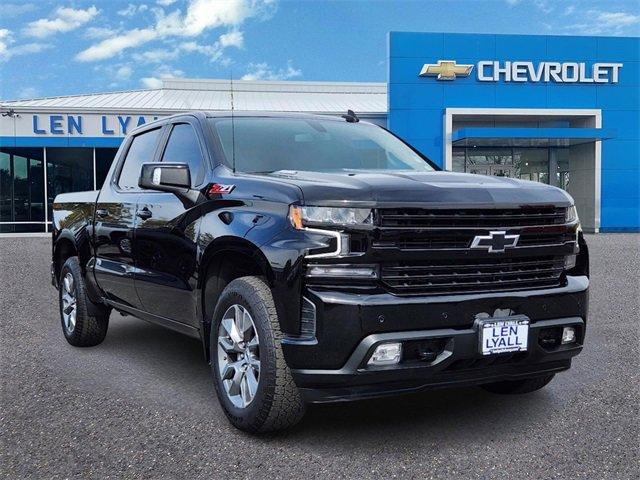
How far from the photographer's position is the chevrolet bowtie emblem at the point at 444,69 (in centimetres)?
2550

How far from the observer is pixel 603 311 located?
7.56m

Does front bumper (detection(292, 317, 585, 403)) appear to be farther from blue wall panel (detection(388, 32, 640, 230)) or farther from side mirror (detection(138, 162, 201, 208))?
blue wall panel (detection(388, 32, 640, 230))

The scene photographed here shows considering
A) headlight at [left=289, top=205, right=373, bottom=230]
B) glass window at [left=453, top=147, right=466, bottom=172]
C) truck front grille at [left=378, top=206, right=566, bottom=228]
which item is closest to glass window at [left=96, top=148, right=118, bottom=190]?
glass window at [left=453, top=147, right=466, bottom=172]

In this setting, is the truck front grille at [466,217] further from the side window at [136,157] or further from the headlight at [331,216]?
the side window at [136,157]

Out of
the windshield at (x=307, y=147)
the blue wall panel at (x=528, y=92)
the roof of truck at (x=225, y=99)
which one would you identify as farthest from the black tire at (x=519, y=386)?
the blue wall panel at (x=528, y=92)

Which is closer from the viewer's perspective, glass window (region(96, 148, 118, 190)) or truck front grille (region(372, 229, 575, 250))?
truck front grille (region(372, 229, 575, 250))

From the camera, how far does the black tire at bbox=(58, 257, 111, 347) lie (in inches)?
231

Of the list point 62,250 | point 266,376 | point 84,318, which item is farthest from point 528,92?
point 266,376

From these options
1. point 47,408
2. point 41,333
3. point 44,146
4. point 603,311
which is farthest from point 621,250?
point 44,146

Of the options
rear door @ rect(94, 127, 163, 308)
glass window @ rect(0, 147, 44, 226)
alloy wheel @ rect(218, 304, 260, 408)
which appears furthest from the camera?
glass window @ rect(0, 147, 44, 226)

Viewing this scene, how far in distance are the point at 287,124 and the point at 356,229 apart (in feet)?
6.03

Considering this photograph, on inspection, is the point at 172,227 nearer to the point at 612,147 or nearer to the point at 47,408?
the point at 47,408

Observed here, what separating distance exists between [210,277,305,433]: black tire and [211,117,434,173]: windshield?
100 cm

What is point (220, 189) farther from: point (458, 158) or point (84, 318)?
point (458, 158)
